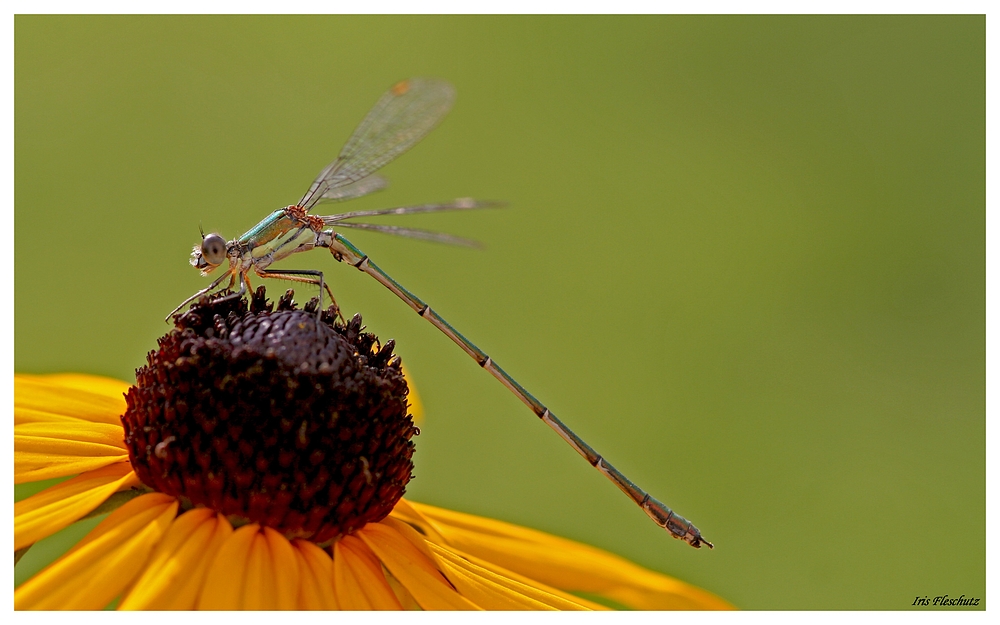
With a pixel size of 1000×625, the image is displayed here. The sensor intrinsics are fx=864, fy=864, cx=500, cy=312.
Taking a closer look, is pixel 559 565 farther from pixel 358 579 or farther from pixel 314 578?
pixel 314 578

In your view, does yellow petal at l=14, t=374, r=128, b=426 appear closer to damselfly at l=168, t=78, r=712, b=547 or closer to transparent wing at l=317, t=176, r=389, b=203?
damselfly at l=168, t=78, r=712, b=547

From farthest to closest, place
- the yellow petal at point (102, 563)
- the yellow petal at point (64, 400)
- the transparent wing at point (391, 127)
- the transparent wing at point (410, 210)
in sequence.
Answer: the transparent wing at point (391, 127), the transparent wing at point (410, 210), the yellow petal at point (64, 400), the yellow petal at point (102, 563)

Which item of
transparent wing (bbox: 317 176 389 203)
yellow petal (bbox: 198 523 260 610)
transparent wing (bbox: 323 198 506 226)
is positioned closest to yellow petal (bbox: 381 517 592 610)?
yellow petal (bbox: 198 523 260 610)

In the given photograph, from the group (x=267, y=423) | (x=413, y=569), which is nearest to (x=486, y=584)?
(x=413, y=569)

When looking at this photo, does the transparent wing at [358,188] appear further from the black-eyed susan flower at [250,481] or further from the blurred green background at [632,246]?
the blurred green background at [632,246]

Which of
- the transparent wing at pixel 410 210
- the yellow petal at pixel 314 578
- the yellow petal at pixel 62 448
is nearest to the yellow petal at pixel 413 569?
the yellow petal at pixel 314 578
